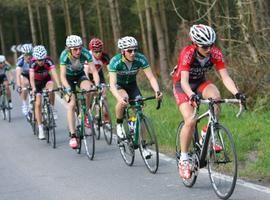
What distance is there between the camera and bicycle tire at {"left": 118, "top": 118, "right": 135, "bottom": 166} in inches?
369

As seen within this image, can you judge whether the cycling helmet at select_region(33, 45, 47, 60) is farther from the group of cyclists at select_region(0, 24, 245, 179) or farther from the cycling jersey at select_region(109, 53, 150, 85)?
the cycling jersey at select_region(109, 53, 150, 85)

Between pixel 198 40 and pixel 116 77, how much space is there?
2.61 m

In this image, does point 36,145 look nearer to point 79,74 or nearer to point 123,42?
point 79,74

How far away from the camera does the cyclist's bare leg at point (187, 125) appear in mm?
7359

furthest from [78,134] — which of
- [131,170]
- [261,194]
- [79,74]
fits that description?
[261,194]

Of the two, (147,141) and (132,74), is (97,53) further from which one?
(147,141)

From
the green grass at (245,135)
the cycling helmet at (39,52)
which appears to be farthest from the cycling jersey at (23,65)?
the green grass at (245,135)

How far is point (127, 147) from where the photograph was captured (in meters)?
9.62

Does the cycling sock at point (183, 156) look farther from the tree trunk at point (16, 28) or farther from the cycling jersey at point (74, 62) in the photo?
the tree trunk at point (16, 28)

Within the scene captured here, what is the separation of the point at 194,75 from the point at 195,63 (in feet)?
0.88

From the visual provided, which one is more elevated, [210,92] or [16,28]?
[16,28]

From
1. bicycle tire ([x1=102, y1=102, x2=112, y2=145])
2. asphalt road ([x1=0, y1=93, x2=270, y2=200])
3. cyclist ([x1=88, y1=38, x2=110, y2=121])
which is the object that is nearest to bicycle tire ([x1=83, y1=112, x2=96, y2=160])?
asphalt road ([x1=0, y1=93, x2=270, y2=200])

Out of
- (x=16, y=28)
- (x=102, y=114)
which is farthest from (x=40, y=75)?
(x=16, y=28)

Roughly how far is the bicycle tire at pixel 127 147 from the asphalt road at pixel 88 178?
0.13 meters
